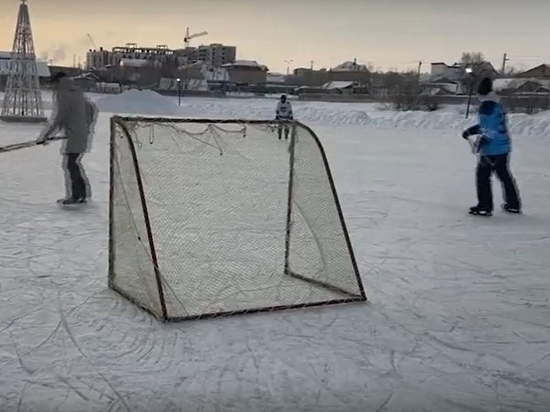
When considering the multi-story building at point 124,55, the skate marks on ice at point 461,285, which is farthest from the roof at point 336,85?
the skate marks on ice at point 461,285

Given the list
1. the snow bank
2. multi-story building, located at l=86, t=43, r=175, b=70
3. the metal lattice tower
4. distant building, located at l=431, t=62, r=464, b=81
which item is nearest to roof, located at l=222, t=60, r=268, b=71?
multi-story building, located at l=86, t=43, r=175, b=70

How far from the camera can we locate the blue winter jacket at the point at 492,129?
7.95 m

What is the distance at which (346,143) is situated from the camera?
19.1 meters

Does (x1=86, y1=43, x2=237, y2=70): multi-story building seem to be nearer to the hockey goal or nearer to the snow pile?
the snow pile

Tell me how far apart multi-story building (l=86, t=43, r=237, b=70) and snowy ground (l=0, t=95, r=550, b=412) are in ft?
194

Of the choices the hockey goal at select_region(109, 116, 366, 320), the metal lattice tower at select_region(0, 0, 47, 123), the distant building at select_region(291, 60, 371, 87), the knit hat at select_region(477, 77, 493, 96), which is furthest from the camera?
the distant building at select_region(291, 60, 371, 87)

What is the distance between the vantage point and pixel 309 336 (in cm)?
401

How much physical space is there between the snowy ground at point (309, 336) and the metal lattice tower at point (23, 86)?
629 inches

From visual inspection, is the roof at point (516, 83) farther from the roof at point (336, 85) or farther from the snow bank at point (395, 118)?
the roof at point (336, 85)

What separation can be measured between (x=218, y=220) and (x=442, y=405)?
419cm

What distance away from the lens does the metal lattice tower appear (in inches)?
875

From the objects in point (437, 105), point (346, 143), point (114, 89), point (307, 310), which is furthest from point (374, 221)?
point (114, 89)

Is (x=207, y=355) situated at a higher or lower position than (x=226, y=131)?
lower

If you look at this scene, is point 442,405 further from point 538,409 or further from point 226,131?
point 226,131
